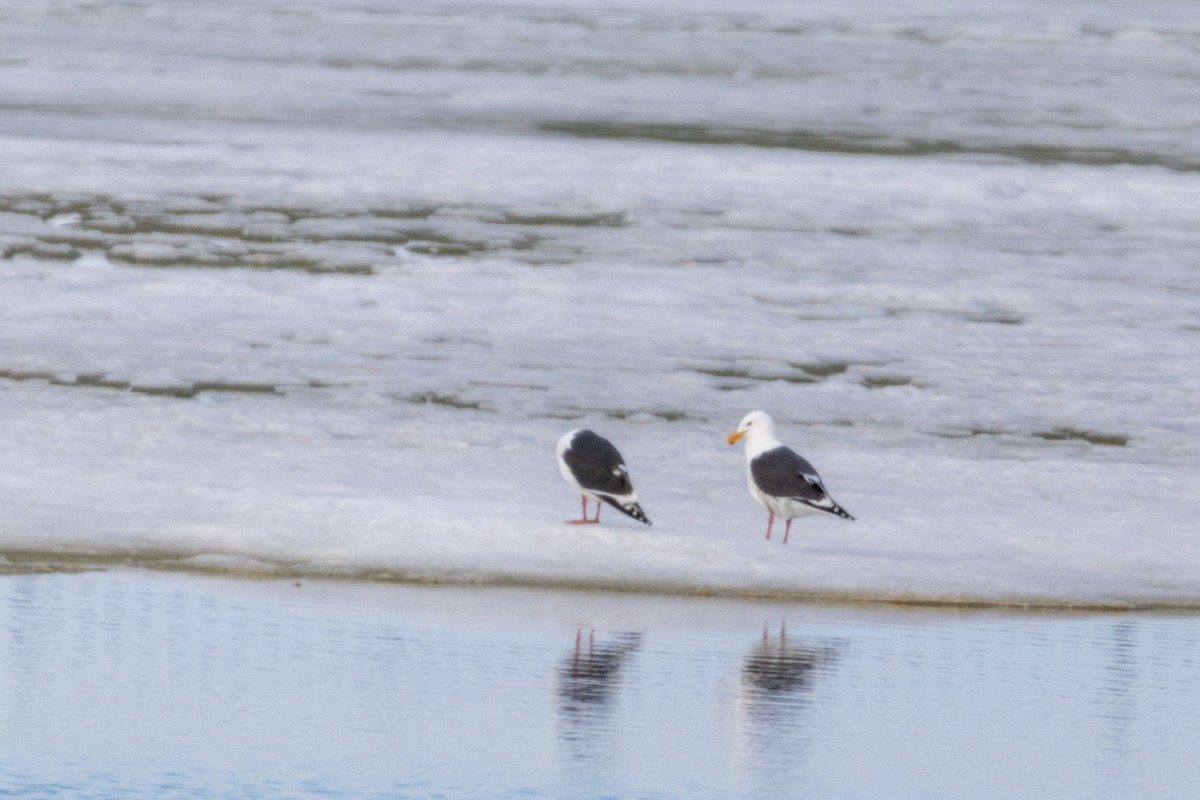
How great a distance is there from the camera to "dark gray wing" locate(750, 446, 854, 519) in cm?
674

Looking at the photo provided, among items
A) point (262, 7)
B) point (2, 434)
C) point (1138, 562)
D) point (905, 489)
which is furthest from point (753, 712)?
point (262, 7)

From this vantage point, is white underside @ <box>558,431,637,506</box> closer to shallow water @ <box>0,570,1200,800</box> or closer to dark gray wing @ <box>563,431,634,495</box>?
dark gray wing @ <box>563,431,634,495</box>

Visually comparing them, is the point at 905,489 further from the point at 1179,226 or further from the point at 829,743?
the point at 1179,226

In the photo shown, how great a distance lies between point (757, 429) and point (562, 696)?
94.5 inches

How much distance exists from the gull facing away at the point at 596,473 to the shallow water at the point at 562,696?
0.56 m

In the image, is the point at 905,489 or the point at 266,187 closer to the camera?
the point at 905,489

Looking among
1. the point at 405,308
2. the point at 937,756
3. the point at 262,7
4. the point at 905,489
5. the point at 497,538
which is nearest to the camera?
the point at 937,756

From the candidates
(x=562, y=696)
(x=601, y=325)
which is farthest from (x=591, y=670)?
(x=601, y=325)

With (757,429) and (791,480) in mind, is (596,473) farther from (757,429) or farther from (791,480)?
(757,429)

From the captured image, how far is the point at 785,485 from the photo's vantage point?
268 inches

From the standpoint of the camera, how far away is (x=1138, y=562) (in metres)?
6.84

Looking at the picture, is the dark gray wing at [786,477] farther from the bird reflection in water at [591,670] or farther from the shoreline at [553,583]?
the bird reflection in water at [591,670]

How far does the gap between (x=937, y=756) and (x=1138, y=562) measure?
7.45ft

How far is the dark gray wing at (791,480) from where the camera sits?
6.74 m
